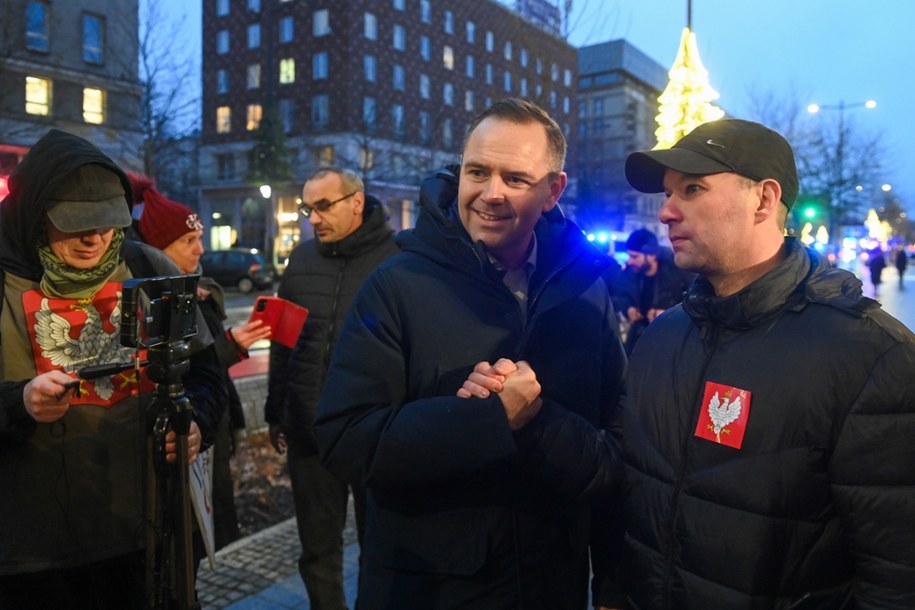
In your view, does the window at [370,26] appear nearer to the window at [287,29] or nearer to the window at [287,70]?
the window at [287,29]

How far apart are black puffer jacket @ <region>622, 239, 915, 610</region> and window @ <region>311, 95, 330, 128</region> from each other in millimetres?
50186

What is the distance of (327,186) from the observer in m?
3.97

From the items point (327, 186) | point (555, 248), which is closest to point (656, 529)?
point (555, 248)

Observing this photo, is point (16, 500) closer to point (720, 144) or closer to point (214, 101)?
point (720, 144)

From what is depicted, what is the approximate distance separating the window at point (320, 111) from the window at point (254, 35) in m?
8.03

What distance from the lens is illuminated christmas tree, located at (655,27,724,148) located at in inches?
532

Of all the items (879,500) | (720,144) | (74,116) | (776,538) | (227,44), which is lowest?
(776,538)

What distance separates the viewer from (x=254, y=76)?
177 feet

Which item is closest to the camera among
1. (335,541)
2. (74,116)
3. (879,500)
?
(879,500)

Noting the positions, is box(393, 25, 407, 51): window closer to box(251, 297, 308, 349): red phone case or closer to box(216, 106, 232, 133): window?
box(216, 106, 232, 133): window

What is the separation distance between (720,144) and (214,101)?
5950cm

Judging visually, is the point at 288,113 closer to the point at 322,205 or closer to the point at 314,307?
the point at 322,205

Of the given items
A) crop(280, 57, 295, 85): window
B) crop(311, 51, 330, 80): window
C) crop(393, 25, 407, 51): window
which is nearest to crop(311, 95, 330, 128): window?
crop(311, 51, 330, 80): window

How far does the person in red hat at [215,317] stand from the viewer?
340cm
